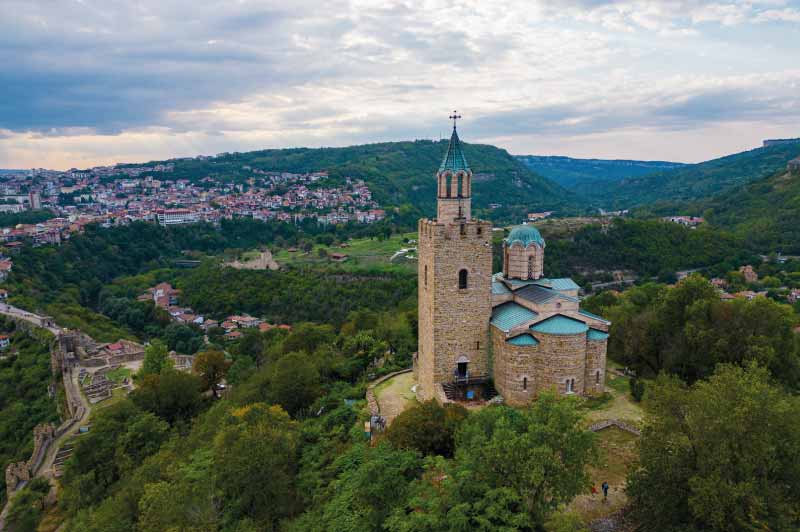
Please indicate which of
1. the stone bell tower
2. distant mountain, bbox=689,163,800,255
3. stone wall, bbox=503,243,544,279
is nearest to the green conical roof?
the stone bell tower

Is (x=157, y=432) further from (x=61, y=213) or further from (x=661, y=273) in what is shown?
(x=61, y=213)

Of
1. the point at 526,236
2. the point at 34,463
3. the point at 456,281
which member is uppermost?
the point at 526,236

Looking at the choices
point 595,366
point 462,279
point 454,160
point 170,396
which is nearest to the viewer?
point 595,366

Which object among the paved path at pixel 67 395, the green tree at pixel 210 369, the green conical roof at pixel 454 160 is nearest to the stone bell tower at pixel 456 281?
the green conical roof at pixel 454 160

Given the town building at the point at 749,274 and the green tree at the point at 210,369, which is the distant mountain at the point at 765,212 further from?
the green tree at the point at 210,369

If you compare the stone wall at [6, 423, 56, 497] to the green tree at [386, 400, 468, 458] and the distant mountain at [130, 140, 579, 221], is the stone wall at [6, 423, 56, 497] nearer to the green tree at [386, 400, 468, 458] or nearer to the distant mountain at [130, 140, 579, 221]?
the green tree at [386, 400, 468, 458]

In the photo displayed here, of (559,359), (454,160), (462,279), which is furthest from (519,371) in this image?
(454,160)

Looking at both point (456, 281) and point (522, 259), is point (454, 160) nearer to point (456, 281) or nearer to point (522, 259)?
point (456, 281)
